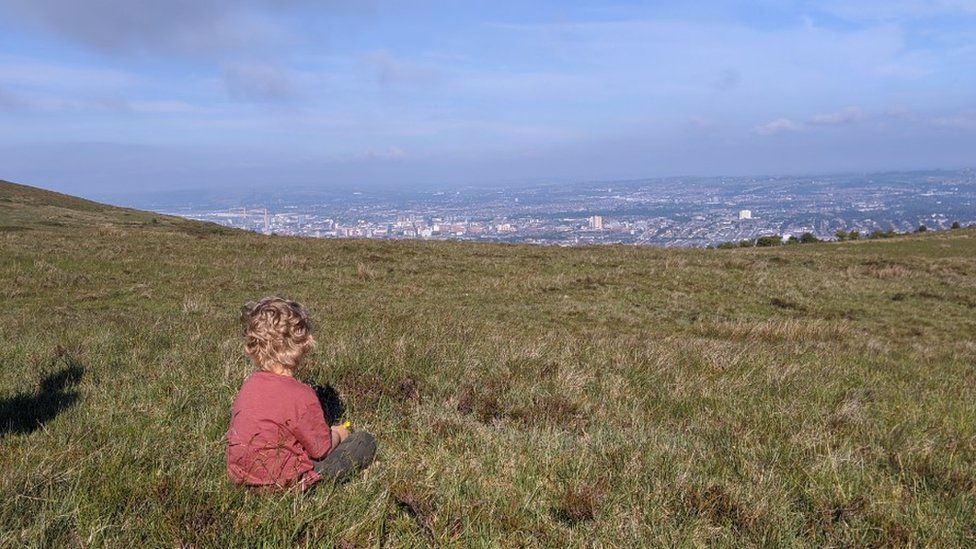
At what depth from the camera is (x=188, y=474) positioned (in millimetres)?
3797

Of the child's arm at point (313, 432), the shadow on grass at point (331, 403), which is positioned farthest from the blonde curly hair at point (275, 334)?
the shadow on grass at point (331, 403)

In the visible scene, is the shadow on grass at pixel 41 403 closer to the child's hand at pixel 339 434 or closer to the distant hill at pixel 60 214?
the child's hand at pixel 339 434

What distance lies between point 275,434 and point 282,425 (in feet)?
0.21

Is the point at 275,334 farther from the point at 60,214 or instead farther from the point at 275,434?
the point at 60,214

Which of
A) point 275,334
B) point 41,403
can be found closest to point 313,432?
point 275,334

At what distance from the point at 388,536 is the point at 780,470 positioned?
2.58 m

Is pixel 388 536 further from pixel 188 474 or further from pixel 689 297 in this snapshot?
pixel 689 297

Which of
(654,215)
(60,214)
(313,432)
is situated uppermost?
(60,214)

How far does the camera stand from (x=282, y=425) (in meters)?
4.14

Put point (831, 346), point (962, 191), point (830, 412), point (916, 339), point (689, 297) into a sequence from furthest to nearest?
point (962, 191) → point (689, 297) → point (916, 339) → point (831, 346) → point (830, 412)

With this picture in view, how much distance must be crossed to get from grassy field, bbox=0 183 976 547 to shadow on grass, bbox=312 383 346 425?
0.09 meters

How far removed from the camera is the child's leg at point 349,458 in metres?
4.18

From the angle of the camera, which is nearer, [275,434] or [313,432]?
[275,434]

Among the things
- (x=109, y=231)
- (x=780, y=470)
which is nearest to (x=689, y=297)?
(x=780, y=470)
